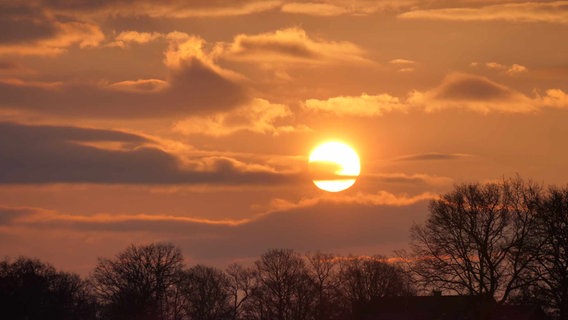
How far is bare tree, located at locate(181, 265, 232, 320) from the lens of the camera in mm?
186375

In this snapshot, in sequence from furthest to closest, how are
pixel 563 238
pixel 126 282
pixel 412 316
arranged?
1. pixel 126 282
2. pixel 412 316
3. pixel 563 238

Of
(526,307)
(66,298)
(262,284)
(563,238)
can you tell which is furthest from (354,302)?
(563,238)

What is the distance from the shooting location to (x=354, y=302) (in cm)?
17100

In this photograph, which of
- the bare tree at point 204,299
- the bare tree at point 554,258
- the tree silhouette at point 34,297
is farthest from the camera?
the bare tree at point 204,299

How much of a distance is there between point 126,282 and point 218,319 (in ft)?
71.4

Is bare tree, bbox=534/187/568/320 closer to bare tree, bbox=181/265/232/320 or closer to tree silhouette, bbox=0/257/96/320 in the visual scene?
tree silhouette, bbox=0/257/96/320

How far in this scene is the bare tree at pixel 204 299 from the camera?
611 ft

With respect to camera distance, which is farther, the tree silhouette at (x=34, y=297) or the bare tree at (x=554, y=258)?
the tree silhouette at (x=34, y=297)

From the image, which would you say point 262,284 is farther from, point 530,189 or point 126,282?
point 530,189

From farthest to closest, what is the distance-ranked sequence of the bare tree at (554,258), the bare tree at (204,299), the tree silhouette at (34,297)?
the bare tree at (204,299) < the tree silhouette at (34,297) < the bare tree at (554,258)

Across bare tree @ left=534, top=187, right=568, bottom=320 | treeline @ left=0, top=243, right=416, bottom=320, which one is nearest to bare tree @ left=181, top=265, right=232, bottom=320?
treeline @ left=0, top=243, right=416, bottom=320

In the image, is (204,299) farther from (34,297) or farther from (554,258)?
(554,258)

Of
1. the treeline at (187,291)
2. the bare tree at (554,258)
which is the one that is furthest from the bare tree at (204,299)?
the bare tree at (554,258)

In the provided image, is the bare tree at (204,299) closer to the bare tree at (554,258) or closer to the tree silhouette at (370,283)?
the tree silhouette at (370,283)
